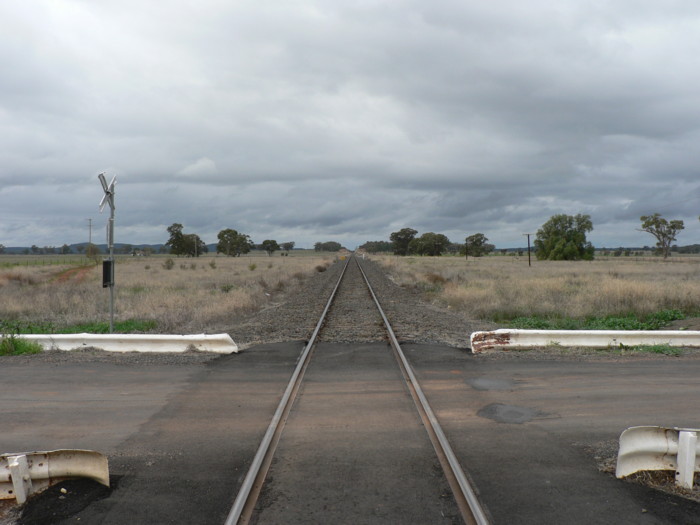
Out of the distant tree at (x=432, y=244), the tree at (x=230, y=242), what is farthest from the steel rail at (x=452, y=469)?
the distant tree at (x=432, y=244)

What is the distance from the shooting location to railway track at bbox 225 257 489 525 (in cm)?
408

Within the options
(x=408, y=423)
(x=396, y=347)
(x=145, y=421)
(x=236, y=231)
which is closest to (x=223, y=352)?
(x=396, y=347)

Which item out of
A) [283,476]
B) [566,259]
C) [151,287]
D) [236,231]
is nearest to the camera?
[283,476]

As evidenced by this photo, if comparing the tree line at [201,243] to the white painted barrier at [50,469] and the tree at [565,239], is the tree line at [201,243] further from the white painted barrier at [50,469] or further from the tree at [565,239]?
the white painted barrier at [50,469]

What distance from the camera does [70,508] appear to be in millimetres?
4180

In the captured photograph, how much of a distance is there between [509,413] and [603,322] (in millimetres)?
10139

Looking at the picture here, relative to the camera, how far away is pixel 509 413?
255 inches

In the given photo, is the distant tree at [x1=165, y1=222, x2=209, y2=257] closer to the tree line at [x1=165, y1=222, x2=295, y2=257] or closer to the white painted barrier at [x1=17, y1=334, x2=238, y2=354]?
the tree line at [x1=165, y1=222, x2=295, y2=257]

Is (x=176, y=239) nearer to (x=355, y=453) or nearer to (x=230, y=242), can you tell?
(x=230, y=242)

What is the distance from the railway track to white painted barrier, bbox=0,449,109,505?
1293 mm

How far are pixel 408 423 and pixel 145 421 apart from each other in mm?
3021

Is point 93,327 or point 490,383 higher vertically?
point 490,383

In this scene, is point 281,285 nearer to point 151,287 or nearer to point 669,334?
point 151,287

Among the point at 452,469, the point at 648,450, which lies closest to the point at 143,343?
the point at 452,469
